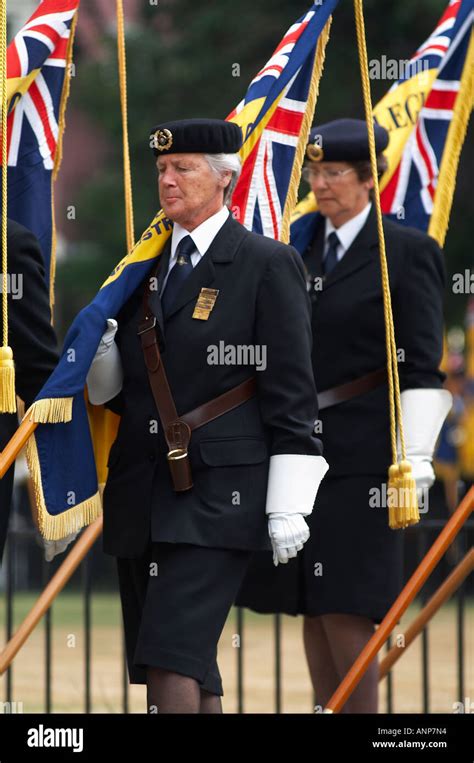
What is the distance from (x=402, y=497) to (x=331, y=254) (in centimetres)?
139

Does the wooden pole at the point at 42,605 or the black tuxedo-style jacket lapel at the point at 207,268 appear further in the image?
the wooden pole at the point at 42,605

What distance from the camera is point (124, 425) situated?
16.4ft

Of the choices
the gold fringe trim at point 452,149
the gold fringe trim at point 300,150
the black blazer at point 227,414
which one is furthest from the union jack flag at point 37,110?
the gold fringe trim at point 452,149

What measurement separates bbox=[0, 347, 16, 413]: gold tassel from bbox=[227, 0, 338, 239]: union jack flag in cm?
132

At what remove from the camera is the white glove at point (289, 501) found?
471 centimetres

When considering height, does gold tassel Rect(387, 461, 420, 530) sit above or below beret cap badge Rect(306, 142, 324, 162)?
below

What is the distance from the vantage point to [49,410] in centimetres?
487

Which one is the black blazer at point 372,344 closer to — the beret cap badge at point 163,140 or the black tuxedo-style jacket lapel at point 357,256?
the black tuxedo-style jacket lapel at point 357,256

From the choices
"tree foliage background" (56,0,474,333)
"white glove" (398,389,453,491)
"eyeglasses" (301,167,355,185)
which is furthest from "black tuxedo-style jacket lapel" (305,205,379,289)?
"tree foliage background" (56,0,474,333)

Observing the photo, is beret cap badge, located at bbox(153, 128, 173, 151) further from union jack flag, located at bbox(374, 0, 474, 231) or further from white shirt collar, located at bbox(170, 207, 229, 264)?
union jack flag, located at bbox(374, 0, 474, 231)

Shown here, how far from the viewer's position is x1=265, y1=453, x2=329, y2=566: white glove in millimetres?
4711

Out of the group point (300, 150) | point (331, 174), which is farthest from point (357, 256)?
point (300, 150)

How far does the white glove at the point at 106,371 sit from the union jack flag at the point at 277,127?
1075 millimetres

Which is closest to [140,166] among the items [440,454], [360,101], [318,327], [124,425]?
[360,101]
